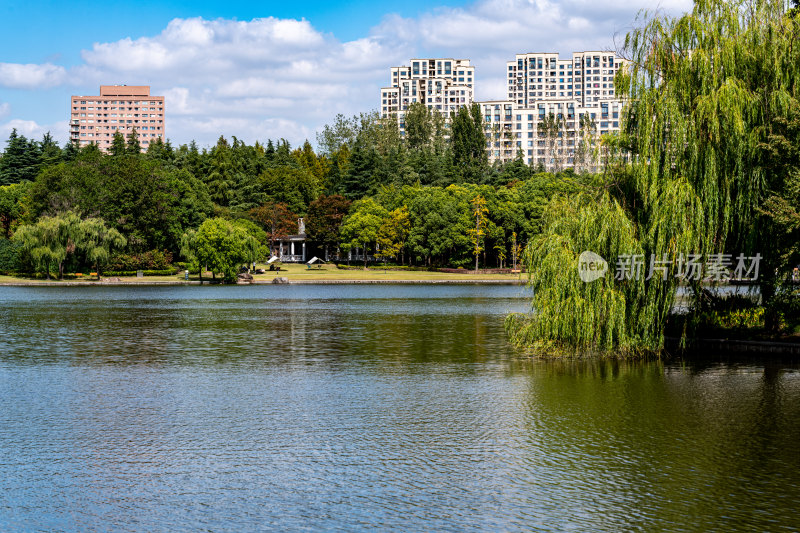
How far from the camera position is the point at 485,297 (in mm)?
69438

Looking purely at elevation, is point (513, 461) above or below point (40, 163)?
below

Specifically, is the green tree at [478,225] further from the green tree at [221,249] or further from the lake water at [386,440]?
the lake water at [386,440]

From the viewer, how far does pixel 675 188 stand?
28.5 meters

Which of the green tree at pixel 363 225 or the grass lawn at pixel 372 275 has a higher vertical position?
the green tree at pixel 363 225

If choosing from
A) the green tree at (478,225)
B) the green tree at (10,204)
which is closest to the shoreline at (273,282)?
the green tree at (478,225)

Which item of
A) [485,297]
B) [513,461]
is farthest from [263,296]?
[513,461]

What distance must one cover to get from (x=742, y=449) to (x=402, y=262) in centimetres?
11293

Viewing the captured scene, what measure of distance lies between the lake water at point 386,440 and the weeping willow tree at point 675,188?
2.03 m

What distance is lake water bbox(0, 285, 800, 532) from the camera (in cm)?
1334

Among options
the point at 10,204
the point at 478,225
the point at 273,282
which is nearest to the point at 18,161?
the point at 10,204

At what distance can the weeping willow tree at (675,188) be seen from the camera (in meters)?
28.6

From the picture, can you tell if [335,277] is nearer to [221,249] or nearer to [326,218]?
[221,249]

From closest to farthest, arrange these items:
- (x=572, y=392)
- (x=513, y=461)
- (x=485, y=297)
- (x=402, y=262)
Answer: (x=513, y=461) < (x=572, y=392) < (x=485, y=297) < (x=402, y=262)

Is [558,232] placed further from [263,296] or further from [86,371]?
[263,296]
